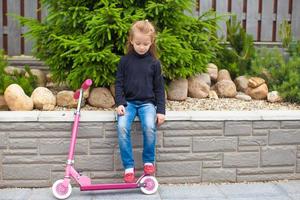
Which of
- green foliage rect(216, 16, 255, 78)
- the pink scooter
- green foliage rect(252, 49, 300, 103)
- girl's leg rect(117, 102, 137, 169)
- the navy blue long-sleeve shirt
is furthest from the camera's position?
green foliage rect(216, 16, 255, 78)

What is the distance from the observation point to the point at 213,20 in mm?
4926

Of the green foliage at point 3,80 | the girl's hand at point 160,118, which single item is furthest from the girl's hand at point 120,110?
the green foliage at point 3,80

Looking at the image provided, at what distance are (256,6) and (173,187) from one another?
3.11 metres

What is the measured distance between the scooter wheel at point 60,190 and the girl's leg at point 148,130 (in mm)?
673

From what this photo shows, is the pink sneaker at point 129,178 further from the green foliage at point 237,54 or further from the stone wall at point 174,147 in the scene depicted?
the green foliage at point 237,54

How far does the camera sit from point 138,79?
159 inches

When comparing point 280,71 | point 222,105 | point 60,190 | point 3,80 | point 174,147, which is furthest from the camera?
point 280,71

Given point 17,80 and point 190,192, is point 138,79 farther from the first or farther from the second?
point 17,80

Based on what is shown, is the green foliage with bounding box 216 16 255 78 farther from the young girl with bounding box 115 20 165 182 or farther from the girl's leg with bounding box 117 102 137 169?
the girl's leg with bounding box 117 102 137 169

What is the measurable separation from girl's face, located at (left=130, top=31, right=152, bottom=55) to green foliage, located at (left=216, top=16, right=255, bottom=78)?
1.65 metres

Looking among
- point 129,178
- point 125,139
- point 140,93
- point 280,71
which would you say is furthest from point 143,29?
point 280,71

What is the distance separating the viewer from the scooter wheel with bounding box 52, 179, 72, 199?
386 cm

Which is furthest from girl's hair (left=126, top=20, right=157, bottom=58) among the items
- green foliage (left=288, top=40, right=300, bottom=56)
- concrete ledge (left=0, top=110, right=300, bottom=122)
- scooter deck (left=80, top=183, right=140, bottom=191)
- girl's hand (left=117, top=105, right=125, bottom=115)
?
green foliage (left=288, top=40, right=300, bottom=56)

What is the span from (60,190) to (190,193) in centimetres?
108
